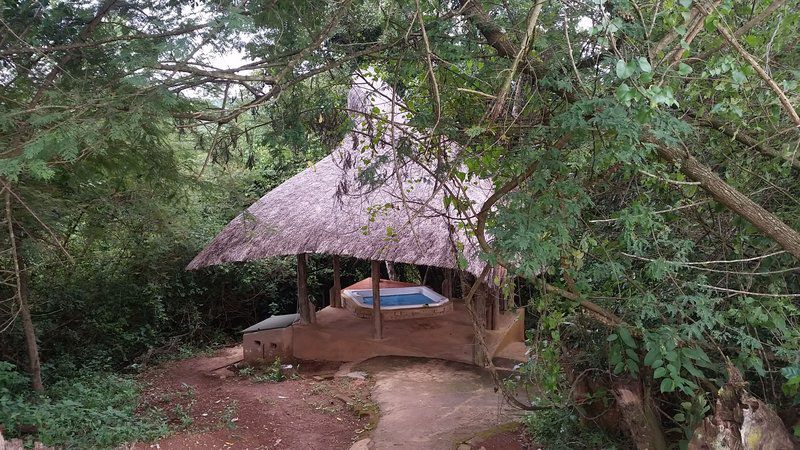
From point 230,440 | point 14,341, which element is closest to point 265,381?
point 230,440

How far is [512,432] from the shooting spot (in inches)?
207

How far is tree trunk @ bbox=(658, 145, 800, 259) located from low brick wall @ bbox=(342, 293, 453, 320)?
599cm

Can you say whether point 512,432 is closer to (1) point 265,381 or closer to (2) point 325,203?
(1) point 265,381

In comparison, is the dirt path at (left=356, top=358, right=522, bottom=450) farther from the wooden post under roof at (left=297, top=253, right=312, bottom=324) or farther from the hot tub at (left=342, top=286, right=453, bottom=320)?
the wooden post under roof at (left=297, top=253, right=312, bottom=324)

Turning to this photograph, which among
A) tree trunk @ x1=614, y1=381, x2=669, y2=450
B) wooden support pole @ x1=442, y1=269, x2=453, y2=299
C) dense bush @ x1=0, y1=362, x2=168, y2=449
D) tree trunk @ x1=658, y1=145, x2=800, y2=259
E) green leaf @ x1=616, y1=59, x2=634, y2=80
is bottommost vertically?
dense bush @ x1=0, y1=362, x2=168, y2=449

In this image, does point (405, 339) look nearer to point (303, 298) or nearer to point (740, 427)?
point (303, 298)

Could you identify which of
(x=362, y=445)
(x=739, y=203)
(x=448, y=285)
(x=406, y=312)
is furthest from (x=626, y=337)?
(x=448, y=285)

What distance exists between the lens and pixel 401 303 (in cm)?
948

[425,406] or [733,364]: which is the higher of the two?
[733,364]

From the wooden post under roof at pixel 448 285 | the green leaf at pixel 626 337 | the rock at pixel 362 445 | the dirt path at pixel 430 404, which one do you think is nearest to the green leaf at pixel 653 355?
the green leaf at pixel 626 337

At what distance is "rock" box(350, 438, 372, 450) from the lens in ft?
17.5

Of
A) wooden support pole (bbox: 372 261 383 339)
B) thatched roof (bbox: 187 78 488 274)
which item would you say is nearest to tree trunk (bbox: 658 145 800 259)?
thatched roof (bbox: 187 78 488 274)

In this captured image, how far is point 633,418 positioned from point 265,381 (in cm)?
501

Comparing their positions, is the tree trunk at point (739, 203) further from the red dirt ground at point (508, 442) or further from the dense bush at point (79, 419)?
the dense bush at point (79, 419)
